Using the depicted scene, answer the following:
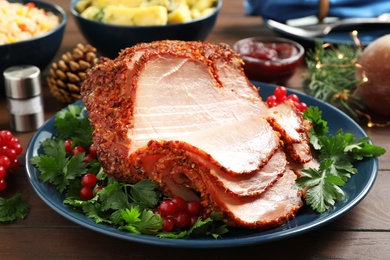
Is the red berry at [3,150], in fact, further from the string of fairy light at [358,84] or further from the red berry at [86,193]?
the string of fairy light at [358,84]

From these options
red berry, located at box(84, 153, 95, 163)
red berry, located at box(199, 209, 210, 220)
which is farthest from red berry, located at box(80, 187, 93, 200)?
red berry, located at box(199, 209, 210, 220)

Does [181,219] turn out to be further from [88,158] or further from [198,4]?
[198,4]

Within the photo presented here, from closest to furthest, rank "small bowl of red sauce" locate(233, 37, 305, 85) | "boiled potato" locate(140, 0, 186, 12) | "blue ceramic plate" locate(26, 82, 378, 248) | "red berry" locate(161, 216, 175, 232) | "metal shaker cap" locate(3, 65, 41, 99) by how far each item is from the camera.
Answer: "blue ceramic plate" locate(26, 82, 378, 248) → "red berry" locate(161, 216, 175, 232) → "metal shaker cap" locate(3, 65, 41, 99) → "small bowl of red sauce" locate(233, 37, 305, 85) → "boiled potato" locate(140, 0, 186, 12)

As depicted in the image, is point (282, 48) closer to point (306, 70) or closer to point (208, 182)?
point (306, 70)

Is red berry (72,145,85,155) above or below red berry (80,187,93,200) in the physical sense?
below

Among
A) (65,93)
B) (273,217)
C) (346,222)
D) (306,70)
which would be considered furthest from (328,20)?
(273,217)

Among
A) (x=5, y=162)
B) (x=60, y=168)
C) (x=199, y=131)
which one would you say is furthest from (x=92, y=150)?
(x=199, y=131)

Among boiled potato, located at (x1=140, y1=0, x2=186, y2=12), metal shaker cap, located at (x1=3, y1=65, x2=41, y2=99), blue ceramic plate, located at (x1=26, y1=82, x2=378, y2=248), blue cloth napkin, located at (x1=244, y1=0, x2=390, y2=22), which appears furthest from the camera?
blue cloth napkin, located at (x1=244, y1=0, x2=390, y2=22)

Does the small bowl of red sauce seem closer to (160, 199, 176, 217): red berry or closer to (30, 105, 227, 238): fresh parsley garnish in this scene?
(30, 105, 227, 238): fresh parsley garnish
